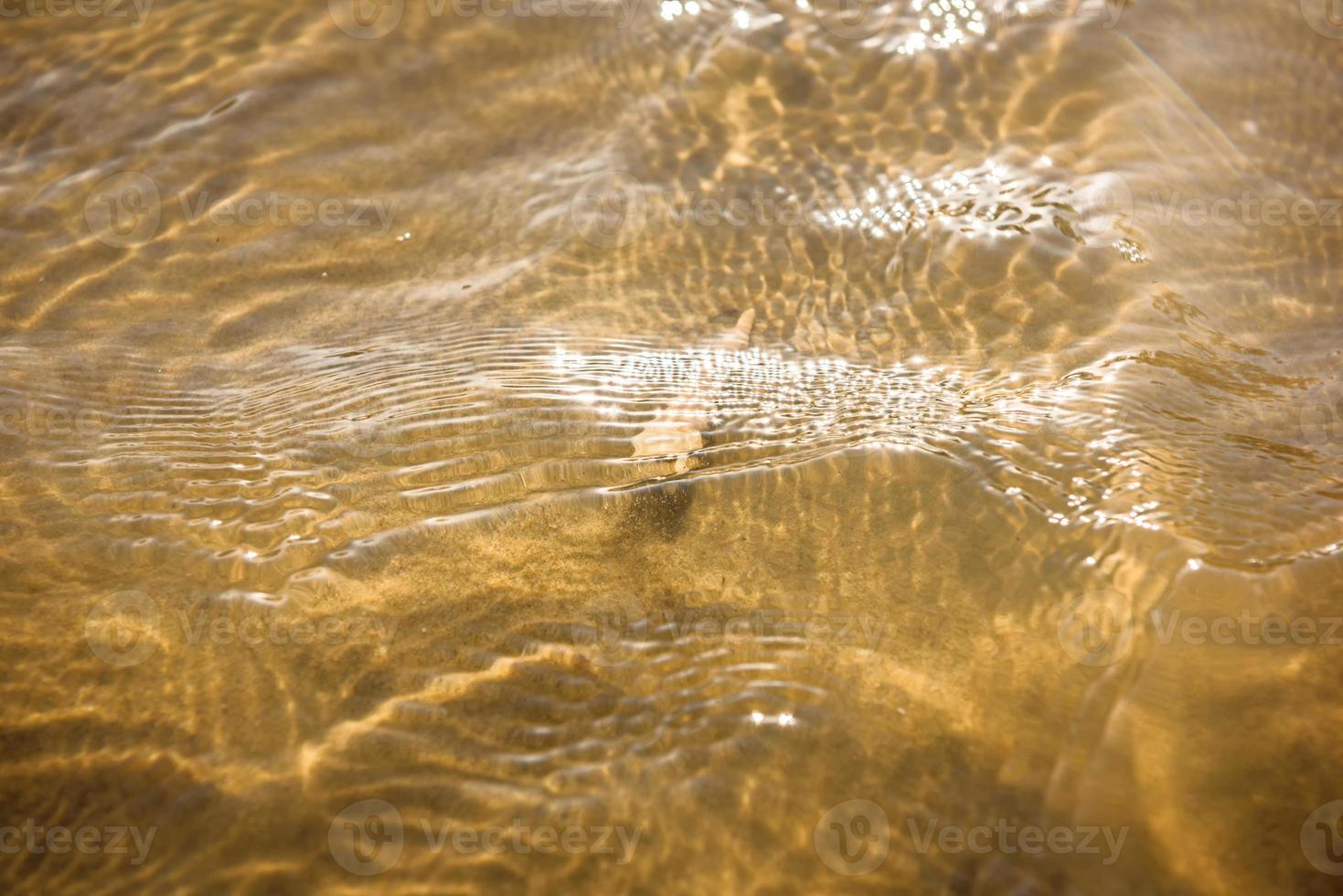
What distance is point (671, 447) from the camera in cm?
242

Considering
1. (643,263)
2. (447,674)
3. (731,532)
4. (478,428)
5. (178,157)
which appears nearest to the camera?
(447,674)

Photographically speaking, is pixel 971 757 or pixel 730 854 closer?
pixel 730 854

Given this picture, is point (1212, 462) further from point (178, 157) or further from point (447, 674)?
point (178, 157)

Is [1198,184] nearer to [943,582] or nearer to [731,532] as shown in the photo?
[943,582]

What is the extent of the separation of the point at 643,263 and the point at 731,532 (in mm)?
1264

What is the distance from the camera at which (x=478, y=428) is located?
8.11 ft

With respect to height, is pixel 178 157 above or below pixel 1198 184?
above

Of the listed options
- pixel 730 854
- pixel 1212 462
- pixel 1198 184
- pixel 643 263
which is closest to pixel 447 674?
pixel 730 854

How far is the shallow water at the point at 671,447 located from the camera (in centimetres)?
174

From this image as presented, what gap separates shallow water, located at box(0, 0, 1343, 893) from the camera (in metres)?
1.74

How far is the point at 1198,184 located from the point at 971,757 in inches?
97.9

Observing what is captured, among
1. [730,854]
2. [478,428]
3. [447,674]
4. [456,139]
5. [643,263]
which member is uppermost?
[456,139]

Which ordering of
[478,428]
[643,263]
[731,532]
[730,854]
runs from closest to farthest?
1. [730,854]
2. [731,532]
3. [478,428]
4. [643,263]

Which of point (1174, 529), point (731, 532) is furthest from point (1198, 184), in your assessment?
point (731, 532)
